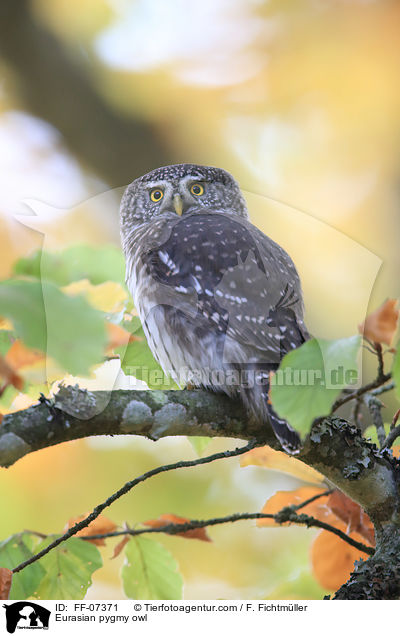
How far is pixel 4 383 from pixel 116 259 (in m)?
0.36

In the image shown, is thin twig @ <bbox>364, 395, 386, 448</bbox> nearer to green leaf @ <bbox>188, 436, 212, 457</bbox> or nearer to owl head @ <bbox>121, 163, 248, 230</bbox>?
green leaf @ <bbox>188, 436, 212, 457</bbox>

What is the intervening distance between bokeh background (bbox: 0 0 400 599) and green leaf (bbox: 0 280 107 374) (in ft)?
1.55

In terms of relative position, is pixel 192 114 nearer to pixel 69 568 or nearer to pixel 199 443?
pixel 199 443

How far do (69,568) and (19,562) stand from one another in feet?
0.17

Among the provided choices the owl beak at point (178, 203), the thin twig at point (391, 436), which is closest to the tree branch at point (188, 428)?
the thin twig at point (391, 436)

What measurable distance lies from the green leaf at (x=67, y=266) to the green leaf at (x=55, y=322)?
0.80ft

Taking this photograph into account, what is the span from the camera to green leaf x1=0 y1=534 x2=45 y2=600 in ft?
2.08

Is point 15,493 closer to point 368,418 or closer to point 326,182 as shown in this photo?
point 368,418

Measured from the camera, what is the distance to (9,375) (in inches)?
16.7

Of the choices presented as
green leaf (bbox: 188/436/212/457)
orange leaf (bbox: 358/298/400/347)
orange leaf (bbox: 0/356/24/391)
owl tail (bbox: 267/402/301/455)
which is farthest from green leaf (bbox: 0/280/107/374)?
green leaf (bbox: 188/436/212/457)

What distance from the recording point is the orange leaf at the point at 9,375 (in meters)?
0.42

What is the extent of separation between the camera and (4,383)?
1.44ft

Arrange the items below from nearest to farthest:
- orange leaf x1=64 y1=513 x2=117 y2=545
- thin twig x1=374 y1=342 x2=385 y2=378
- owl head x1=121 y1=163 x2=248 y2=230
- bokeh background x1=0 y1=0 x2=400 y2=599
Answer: thin twig x1=374 y1=342 x2=385 y2=378, orange leaf x1=64 y1=513 x2=117 y2=545, bokeh background x1=0 y1=0 x2=400 y2=599, owl head x1=121 y1=163 x2=248 y2=230

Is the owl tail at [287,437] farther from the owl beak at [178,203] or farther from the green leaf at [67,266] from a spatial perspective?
the owl beak at [178,203]
